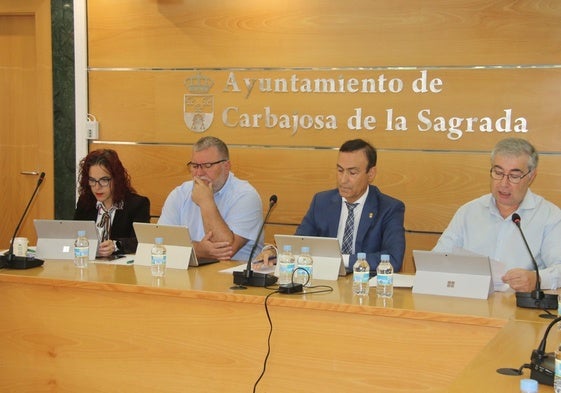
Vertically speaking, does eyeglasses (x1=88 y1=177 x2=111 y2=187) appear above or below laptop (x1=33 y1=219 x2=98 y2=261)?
above

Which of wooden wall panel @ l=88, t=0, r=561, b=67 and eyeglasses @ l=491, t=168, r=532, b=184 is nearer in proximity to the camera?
eyeglasses @ l=491, t=168, r=532, b=184

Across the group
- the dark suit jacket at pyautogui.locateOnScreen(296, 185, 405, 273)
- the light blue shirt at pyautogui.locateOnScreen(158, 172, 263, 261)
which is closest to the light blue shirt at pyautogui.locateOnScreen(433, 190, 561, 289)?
the dark suit jacket at pyautogui.locateOnScreen(296, 185, 405, 273)

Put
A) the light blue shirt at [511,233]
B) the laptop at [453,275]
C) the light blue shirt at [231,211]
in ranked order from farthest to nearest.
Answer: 1. the light blue shirt at [231,211]
2. the light blue shirt at [511,233]
3. the laptop at [453,275]

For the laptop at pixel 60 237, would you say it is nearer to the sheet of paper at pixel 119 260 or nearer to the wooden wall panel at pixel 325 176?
→ the sheet of paper at pixel 119 260

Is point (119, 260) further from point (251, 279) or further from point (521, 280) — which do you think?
point (521, 280)

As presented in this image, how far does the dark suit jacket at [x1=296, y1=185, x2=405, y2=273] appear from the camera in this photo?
3994mm

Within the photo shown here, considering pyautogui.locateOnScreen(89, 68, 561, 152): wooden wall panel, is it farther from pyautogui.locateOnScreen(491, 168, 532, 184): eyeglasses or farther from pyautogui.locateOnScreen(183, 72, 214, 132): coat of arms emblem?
pyautogui.locateOnScreen(491, 168, 532, 184): eyeglasses

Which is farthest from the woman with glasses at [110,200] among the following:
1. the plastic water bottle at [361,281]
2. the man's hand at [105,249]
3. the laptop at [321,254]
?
the plastic water bottle at [361,281]

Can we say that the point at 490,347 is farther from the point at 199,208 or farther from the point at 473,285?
the point at 199,208

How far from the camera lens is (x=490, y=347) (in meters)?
2.38

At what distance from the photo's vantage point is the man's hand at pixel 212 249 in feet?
13.9

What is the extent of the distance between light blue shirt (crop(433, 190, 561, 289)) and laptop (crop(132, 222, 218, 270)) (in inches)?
48.7

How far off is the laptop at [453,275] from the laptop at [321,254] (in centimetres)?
41

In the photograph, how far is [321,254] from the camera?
363 centimetres
